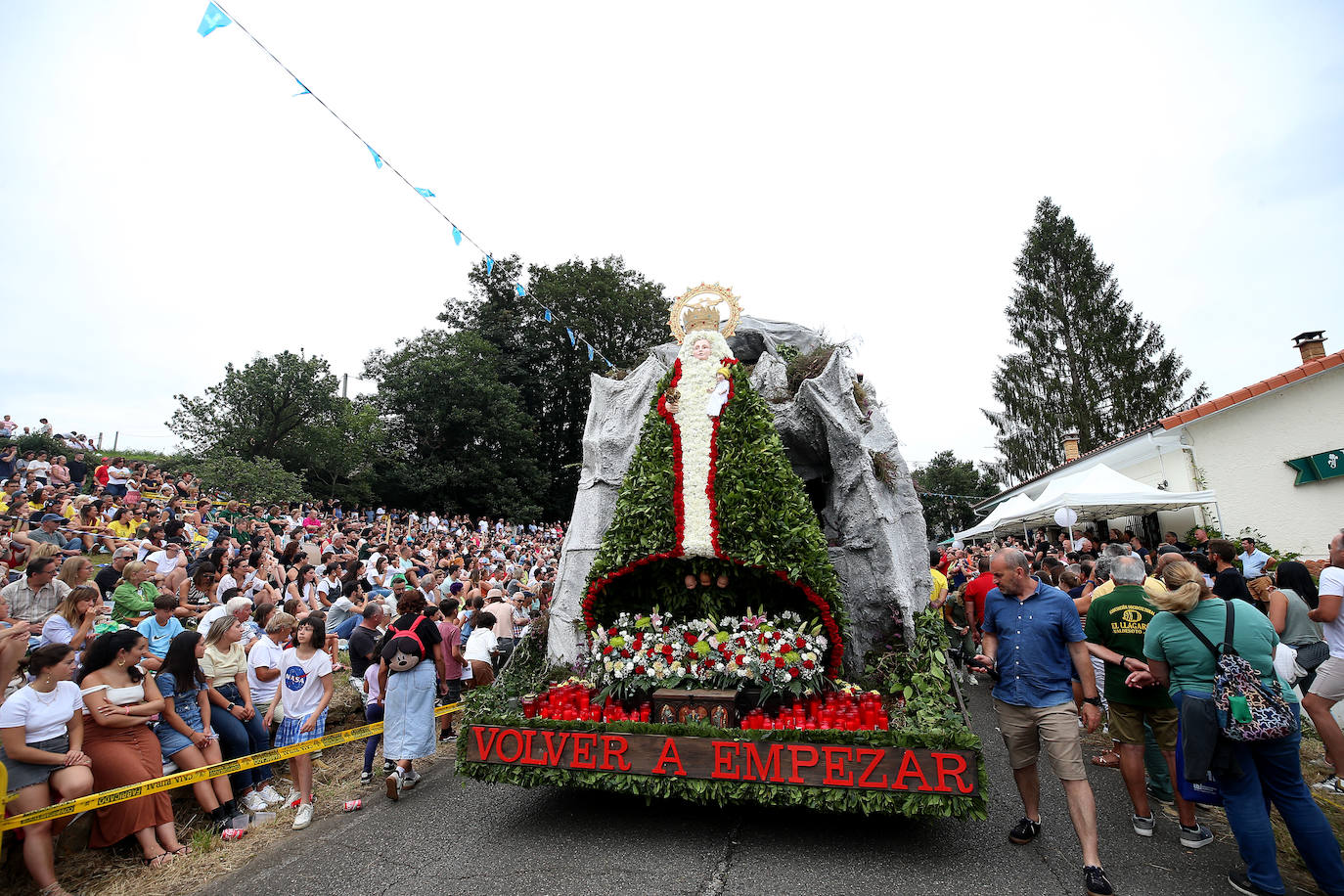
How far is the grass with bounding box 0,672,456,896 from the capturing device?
176 inches

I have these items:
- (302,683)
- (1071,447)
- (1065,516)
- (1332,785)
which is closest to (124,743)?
(302,683)

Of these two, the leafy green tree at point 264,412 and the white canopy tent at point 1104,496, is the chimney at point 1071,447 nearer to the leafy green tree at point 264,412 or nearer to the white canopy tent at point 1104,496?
the white canopy tent at point 1104,496

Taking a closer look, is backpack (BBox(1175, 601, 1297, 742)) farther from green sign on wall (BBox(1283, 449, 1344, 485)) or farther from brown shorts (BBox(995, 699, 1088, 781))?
green sign on wall (BBox(1283, 449, 1344, 485))

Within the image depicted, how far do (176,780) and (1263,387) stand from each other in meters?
17.7

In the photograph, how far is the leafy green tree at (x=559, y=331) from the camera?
3341 centimetres

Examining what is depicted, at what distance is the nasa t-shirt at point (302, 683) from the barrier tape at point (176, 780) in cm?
32

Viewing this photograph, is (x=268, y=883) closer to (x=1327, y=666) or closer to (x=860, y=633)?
(x=860, y=633)

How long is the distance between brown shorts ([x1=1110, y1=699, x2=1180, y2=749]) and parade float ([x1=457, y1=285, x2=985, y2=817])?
1069mm

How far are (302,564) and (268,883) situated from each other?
25.3ft

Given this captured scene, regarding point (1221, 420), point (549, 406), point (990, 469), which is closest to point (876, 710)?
point (1221, 420)

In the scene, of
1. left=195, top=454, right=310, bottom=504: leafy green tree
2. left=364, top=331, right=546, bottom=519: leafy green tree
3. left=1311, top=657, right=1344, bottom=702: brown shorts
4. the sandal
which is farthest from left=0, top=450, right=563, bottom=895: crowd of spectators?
left=364, top=331, right=546, bottom=519: leafy green tree

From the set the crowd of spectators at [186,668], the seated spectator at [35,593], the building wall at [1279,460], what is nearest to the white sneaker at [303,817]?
the crowd of spectators at [186,668]

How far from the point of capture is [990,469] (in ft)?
98.1

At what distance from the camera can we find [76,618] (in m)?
5.95
